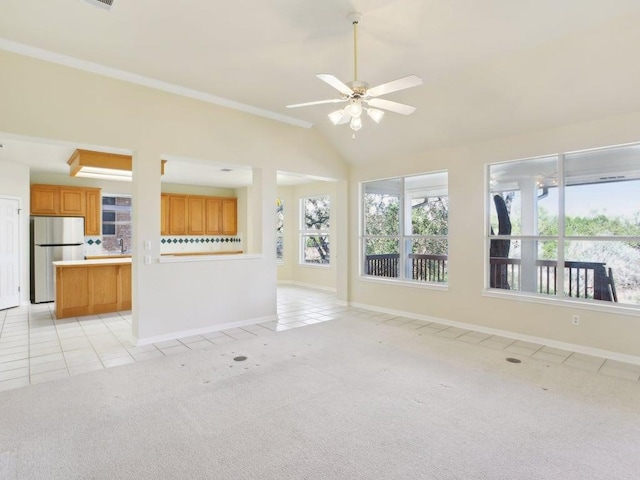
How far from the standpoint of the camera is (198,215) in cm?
903

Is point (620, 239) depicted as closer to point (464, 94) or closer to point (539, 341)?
point (539, 341)

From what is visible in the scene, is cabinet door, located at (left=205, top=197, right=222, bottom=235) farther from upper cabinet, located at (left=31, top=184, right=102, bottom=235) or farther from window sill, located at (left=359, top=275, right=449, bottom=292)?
window sill, located at (left=359, top=275, right=449, bottom=292)

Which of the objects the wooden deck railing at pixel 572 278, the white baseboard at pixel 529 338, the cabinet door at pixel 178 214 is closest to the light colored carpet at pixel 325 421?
the white baseboard at pixel 529 338

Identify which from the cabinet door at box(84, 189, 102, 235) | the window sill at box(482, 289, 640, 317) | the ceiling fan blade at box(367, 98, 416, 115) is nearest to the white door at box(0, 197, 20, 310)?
the cabinet door at box(84, 189, 102, 235)

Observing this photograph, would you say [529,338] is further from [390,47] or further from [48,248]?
[48,248]

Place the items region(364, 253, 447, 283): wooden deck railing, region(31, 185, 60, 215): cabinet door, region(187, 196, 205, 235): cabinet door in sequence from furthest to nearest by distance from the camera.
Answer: region(187, 196, 205, 235): cabinet door, region(31, 185, 60, 215): cabinet door, region(364, 253, 447, 283): wooden deck railing

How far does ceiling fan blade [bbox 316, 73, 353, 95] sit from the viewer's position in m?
2.45

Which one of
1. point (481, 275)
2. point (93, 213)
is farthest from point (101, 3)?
point (93, 213)

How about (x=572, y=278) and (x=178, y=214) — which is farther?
(x=178, y=214)

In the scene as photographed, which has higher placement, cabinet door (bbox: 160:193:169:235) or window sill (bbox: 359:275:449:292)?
cabinet door (bbox: 160:193:169:235)

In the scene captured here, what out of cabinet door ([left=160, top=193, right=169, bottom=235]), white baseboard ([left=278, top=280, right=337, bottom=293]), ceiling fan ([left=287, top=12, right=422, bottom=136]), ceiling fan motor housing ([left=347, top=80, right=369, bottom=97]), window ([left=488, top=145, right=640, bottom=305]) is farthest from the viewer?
cabinet door ([left=160, top=193, right=169, bottom=235])

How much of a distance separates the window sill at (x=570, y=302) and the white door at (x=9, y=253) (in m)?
7.68

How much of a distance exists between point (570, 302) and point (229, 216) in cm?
775

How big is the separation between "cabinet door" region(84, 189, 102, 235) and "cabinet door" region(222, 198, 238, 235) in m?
2.86
